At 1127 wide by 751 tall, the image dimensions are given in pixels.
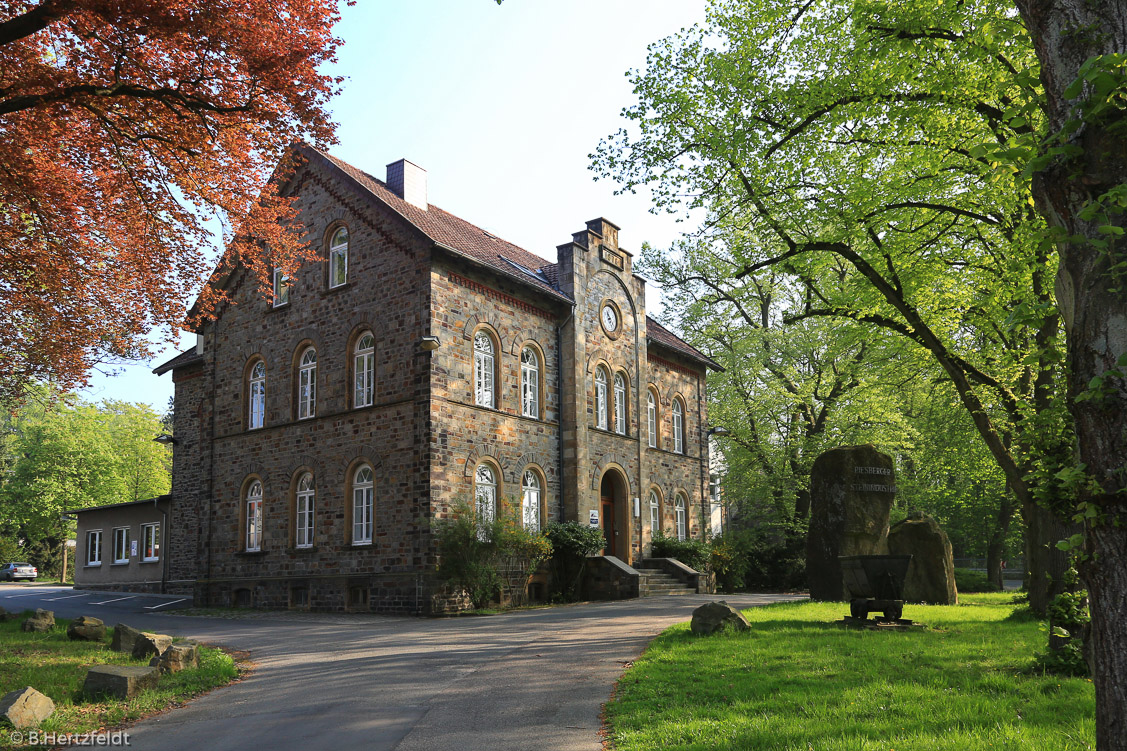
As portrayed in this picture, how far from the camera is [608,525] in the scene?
24.6m

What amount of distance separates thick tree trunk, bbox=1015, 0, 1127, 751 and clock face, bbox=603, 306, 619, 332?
21.0m

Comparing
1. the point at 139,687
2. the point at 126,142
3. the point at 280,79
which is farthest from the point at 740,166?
the point at 139,687

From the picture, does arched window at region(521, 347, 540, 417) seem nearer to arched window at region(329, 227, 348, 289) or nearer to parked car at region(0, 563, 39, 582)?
arched window at region(329, 227, 348, 289)

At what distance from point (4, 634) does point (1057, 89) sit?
1568 centimetres

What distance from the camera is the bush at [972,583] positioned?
90.1 feet

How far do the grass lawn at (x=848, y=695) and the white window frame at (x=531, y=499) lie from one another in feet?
33.3

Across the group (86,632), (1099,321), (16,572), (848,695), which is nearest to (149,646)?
(86,632)

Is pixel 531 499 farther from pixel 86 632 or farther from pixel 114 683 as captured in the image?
pixel 114 683

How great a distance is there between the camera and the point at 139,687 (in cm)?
834

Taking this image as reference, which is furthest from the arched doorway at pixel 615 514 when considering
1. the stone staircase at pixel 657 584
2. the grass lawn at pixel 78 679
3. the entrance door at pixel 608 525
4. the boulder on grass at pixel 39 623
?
the grass lawn at pixel 78 679

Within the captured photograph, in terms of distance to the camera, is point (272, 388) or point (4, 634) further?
point (272, 388)

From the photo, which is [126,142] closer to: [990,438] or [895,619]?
[895,619]

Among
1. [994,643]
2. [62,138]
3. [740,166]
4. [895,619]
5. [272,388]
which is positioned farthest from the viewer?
[272,388]

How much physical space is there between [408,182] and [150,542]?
16.7 meters
